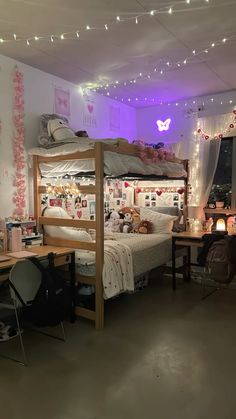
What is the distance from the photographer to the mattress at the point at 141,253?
3.24m

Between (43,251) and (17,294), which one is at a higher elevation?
(43,251)

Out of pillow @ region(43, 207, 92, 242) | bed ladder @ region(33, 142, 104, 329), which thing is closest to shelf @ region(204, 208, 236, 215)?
pillow @ region(43, 207, 92, 242)

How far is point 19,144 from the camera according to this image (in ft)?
11.7

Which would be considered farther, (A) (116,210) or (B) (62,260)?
(A) (116,210)

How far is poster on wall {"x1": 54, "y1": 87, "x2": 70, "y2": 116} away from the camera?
398 cm

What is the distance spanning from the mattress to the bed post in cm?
13

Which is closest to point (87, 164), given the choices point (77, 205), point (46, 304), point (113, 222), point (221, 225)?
point (77, 205)

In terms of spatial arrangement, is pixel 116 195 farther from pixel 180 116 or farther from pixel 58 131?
pixel 58 131

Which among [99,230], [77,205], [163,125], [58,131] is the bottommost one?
[99,230]

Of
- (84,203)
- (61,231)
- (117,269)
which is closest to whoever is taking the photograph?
(117,269)

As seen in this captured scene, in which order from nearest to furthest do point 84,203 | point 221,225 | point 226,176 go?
1. point 84,203
2. point 221,225
3. point 226,176

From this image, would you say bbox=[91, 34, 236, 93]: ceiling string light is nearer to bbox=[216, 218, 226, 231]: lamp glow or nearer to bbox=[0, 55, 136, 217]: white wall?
bbox=[0, 55, 136, 217]: white wall

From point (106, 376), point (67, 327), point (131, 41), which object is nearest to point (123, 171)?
point (131, 41)

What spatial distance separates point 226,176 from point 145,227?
1468mm
